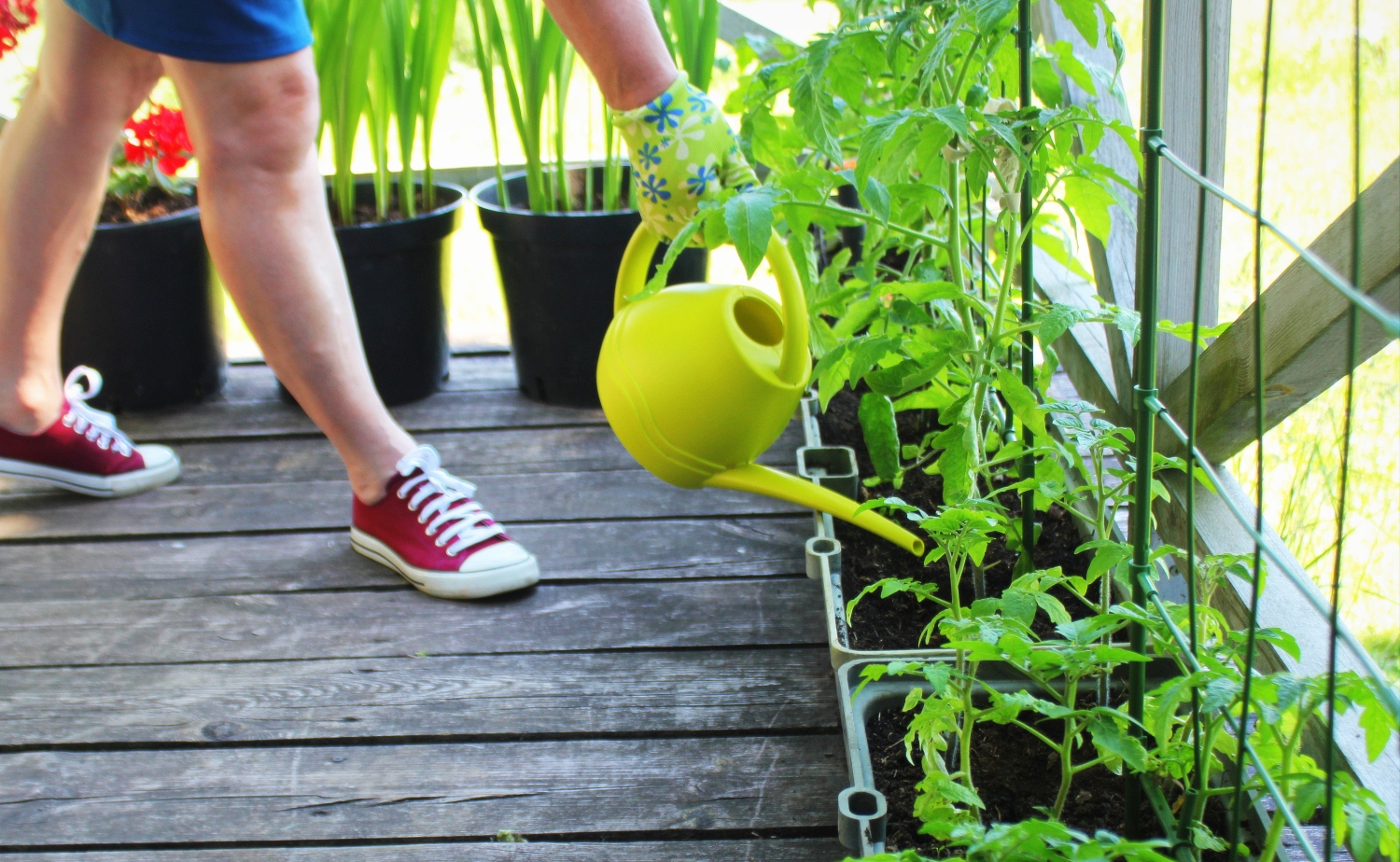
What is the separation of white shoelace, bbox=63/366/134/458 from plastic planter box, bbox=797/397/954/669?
105 centimetres

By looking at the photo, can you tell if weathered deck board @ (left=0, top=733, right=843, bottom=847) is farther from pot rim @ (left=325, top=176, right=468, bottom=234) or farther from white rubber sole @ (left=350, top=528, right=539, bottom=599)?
pot rim @ (left=325, top=176, right=468, bottom=234)

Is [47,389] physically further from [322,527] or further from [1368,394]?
[1368,394]

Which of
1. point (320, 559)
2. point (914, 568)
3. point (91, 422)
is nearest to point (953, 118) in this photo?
point (914, 568)

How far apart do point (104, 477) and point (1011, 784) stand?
140 cm

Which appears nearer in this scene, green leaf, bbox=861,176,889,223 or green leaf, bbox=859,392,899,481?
green leaf, bbox=861,176,889,223

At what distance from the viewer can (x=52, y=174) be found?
1.44 m

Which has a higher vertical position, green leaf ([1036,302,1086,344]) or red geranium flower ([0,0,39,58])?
red geranium flower ([0,0,39,58])

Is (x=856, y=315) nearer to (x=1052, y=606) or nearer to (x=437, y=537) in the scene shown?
(x=1052, y=606)

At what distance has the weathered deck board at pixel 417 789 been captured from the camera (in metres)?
1.01

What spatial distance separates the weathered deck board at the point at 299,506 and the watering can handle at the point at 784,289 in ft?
1.49

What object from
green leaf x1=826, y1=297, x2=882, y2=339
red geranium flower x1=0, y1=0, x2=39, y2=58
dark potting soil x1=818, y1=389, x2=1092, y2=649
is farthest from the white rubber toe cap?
red geranium flower x1=0, y1=0, x2=39, y2=58

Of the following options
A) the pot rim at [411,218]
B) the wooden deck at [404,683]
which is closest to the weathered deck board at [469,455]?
the wooden deck at [404,683]

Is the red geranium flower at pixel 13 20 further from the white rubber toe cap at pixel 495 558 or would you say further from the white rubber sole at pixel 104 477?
the white rubber toe cap at pixel 495 558

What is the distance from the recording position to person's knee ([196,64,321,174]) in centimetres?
119
